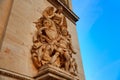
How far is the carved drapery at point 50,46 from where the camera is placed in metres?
3.89

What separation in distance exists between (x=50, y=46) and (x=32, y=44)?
0.46m

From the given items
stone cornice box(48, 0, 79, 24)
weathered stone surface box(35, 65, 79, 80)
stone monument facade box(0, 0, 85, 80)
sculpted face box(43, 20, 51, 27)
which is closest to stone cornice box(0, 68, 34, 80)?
stone monument facade box(0, 0, 85, 80)

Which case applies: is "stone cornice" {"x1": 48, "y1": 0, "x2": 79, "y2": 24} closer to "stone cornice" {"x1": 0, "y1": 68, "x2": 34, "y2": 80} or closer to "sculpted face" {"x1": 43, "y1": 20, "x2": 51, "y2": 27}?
"sculpted face" {"x1": 43, "y1": 20, "x2": 51, "y2": 27}

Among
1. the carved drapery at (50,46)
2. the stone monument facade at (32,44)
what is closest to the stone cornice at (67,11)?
the stone monument facade at (32,44)

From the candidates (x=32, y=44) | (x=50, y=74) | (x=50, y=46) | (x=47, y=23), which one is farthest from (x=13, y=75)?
(x=47, y=23)

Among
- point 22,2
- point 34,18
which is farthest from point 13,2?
point 34,18

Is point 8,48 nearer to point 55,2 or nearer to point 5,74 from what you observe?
point 5,74

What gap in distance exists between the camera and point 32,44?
4121mm

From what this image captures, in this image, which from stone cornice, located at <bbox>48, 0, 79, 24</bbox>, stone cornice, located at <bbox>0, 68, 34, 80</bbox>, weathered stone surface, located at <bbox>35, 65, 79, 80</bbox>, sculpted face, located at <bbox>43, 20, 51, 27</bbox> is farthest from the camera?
stone cornice, located at <bbox>48, 0, 79, 24</bbox>

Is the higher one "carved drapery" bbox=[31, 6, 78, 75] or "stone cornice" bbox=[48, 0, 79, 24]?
"stone cornice" bbox=[48, 0, 79, 24]

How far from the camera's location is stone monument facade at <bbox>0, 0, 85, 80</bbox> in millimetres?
3385

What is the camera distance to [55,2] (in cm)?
647

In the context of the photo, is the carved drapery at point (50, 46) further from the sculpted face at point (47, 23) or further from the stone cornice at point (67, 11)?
the stone cornice at point (67, 11)

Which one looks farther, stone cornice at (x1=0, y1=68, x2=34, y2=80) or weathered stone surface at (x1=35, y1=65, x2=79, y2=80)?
weathered stone surface at (x1=35, y1=65, x2=79, y2=80)
